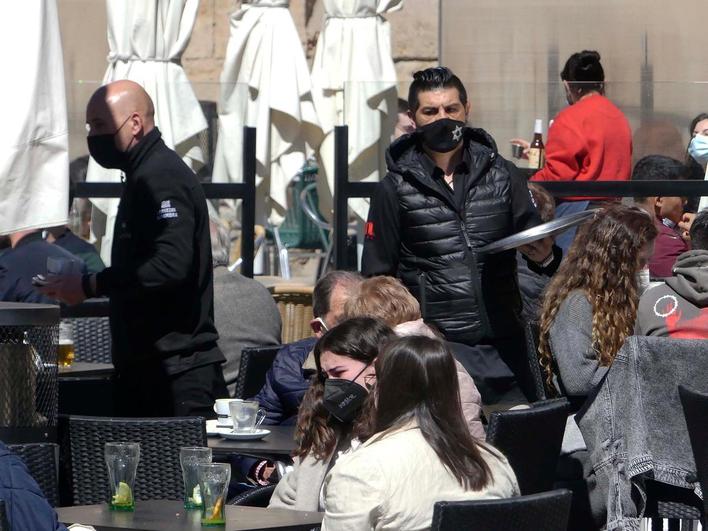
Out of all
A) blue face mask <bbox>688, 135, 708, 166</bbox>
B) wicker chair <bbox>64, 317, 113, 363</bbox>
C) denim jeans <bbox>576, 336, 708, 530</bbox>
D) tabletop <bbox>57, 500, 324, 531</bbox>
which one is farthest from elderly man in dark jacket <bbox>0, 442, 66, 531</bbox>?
blue face mask <bbox>688, 135, 708, 166</bbox>

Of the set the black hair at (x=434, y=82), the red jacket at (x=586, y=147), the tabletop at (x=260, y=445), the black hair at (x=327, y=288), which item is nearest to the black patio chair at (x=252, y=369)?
the black hair at (x=327, y=288)

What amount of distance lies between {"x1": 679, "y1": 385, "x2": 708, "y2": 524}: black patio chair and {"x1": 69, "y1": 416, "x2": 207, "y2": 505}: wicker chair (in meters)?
1.52

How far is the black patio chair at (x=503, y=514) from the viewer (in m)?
3.44

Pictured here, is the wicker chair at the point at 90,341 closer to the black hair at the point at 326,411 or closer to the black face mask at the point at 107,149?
the black face mask at the point at 107,149

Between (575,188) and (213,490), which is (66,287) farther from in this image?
(575,188)

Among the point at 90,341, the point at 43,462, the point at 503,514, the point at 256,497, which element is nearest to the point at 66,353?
the point at 90,341

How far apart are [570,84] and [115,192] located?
2387mm

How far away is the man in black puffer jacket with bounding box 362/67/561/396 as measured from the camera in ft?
19.5

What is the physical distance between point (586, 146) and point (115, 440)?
12.6 feet

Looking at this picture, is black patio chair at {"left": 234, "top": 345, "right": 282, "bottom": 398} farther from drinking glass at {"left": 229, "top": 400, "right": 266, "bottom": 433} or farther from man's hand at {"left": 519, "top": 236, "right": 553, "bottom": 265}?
man's hand at {"left": 519, "top": 236, "right": 553, "bottom": 265}

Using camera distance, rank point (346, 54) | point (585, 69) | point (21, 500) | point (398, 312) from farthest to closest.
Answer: point (346, 54)
point (585, 69)
point (398, 312)
point (21, 500)

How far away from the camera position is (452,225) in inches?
234

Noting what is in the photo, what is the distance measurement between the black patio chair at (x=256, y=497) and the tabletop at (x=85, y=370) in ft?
6.44

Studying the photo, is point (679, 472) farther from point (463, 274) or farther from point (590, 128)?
point (590, 128)
